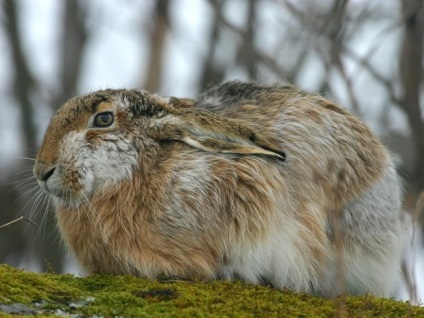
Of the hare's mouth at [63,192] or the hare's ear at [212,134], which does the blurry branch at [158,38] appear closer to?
the hare's ear at [212,134]

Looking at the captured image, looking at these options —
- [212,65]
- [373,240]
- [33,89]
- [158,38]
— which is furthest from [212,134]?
[158,38]

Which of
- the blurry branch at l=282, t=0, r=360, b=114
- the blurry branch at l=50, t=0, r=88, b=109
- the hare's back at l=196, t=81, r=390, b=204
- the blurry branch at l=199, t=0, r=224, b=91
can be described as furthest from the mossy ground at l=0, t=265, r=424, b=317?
the blurry branch at l=199, t=0, r=224, b=91

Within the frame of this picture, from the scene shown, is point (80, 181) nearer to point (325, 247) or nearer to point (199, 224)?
point (199, 224)

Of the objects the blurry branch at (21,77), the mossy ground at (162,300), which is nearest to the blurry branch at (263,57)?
the blurry branch at (21,77)

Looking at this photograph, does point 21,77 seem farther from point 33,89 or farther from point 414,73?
point 414,73

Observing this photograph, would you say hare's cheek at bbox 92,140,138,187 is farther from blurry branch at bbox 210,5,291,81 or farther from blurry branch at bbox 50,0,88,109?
blurry branch at bbox 50,0,88,109

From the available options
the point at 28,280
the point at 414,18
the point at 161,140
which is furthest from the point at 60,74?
the point at 28,280

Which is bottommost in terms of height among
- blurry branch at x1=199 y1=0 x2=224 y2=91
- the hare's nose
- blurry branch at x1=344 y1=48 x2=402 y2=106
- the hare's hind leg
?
the hare's hind leg

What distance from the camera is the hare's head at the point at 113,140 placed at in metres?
6.46

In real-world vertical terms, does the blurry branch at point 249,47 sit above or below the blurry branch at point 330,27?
above

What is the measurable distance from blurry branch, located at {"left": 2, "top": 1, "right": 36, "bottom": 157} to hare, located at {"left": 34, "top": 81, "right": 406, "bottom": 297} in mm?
5768

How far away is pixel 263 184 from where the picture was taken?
6.44m

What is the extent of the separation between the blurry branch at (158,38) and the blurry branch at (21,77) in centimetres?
159

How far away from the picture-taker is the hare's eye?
6.71 m
